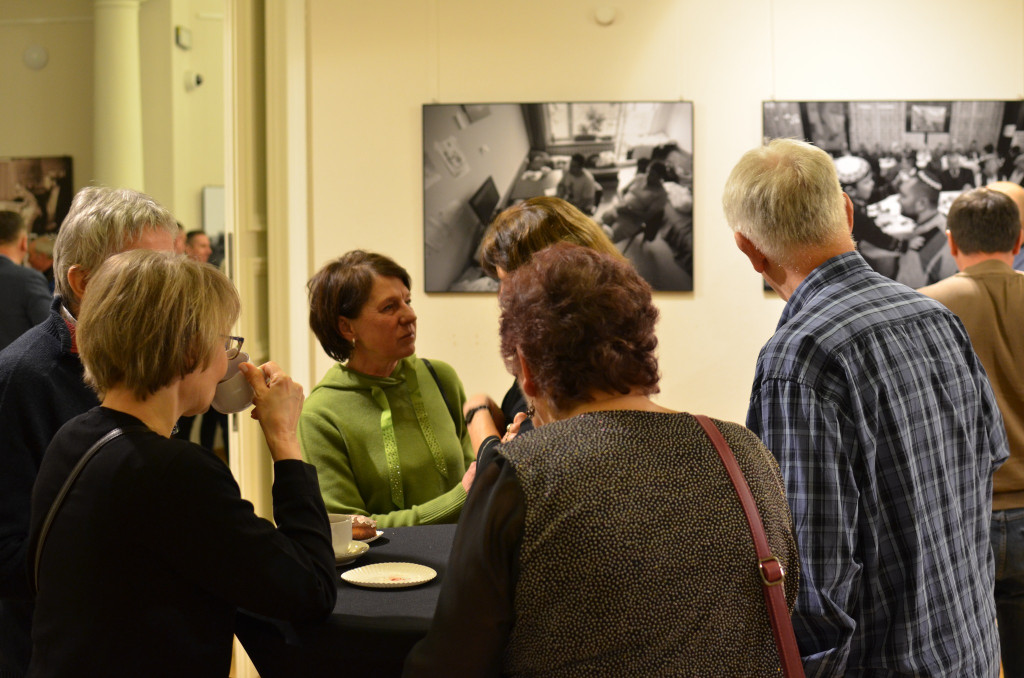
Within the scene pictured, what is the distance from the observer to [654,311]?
1407mm

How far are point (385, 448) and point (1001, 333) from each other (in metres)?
1.98

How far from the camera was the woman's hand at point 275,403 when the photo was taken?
1.72 metres

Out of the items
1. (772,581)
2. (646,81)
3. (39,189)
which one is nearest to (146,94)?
(39,189)

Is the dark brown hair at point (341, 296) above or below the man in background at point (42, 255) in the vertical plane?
below

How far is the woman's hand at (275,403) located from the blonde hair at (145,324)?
23 cm

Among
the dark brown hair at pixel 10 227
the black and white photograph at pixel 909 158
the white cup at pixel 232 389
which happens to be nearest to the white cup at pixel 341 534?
the white cup at pixel 232 389

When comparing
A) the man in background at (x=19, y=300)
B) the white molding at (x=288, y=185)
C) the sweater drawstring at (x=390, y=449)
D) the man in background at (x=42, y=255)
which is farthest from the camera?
the man in background at (x=42, y=255)

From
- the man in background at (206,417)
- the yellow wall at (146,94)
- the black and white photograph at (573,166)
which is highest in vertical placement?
the yellow wall at (146,94)

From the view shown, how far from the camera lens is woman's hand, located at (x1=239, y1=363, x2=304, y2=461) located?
1722 millimetres

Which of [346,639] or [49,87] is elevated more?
[49,87]

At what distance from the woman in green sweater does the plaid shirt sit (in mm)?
1028

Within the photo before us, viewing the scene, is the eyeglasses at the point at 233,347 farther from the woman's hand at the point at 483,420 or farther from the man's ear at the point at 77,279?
the woman's hand at the point at 483,420

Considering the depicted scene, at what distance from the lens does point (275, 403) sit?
5.78 feet

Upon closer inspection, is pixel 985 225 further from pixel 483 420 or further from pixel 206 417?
pixel 206 417
